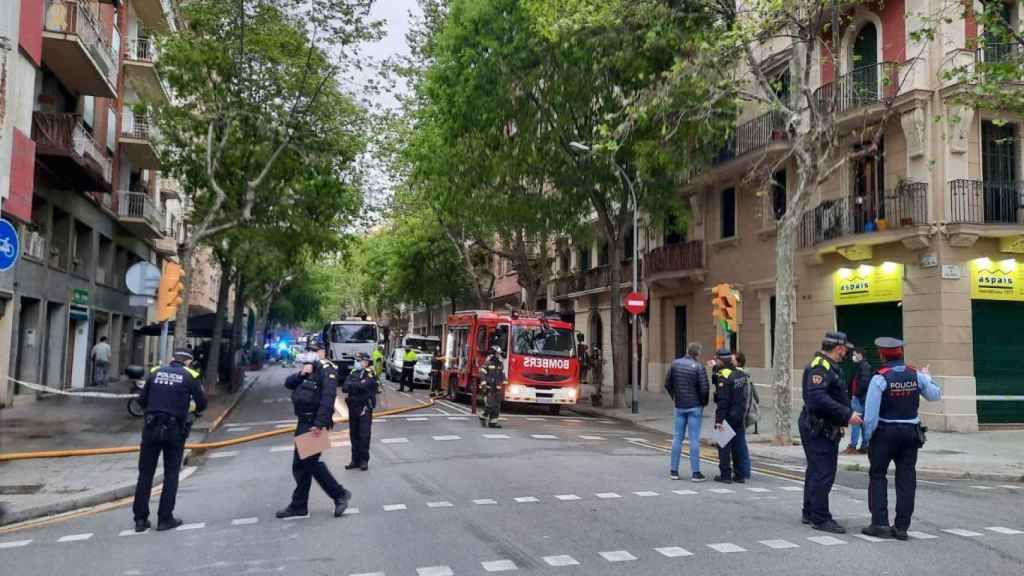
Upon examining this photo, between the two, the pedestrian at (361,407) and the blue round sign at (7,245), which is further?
the pedestrian at (361,407)

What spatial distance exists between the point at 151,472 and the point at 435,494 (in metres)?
3.01

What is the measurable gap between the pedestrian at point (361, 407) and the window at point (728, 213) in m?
16.9

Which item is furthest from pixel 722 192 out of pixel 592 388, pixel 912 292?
pixel 592 388

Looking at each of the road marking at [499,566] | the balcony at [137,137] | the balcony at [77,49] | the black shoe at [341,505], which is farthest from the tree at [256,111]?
the road marking at [499,566]

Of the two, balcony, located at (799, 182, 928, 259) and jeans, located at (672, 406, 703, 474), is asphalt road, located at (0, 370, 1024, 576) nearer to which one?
jeans, located at (672, 406, 703, 474)

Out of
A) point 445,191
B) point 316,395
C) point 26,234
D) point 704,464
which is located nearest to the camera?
point 316,395

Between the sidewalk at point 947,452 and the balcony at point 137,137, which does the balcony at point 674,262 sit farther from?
the balcony at point 137,137

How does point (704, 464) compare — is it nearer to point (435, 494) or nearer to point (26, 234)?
point (435, 494)

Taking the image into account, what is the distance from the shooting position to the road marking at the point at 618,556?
633 centimetres

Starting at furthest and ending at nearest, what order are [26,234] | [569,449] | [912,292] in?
[26,234], [912,292], [569,449]

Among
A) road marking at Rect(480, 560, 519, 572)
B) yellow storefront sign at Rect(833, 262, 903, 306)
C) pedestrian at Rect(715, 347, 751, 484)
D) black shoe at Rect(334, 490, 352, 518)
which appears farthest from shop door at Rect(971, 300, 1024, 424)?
road marking at Rect(480, 560, 519, 572)

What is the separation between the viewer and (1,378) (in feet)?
64.1

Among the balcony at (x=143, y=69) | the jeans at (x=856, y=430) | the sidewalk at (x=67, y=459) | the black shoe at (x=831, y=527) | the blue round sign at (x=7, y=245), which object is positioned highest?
the balcony at (x=143, y=69)

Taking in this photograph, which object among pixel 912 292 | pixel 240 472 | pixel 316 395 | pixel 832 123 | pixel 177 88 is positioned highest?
pixel 177 88
